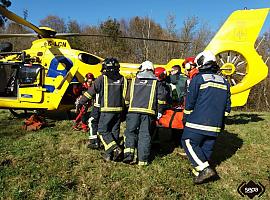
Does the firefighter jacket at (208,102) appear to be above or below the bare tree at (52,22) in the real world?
below

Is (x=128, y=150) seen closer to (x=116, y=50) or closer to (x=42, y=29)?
(x=42, y=29)

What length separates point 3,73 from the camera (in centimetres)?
999

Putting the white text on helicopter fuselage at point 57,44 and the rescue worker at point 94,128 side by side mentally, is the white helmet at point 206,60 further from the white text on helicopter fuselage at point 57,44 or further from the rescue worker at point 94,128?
the white text on helicopter fuselage at point 57,44

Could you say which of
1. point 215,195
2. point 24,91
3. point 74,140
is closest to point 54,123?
point 24,91

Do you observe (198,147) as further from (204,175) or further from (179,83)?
(179,83)

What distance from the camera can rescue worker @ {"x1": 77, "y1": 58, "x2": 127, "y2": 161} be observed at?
5535 millimetres

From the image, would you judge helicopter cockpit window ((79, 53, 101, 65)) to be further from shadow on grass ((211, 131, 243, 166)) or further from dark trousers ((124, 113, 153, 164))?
shadow on grass ((211, 131, 243, 166))

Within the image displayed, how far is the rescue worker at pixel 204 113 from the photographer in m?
4.62

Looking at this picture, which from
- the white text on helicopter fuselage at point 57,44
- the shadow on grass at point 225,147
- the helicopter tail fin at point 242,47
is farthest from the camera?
the white text on helicopter fuselage at point 57,44

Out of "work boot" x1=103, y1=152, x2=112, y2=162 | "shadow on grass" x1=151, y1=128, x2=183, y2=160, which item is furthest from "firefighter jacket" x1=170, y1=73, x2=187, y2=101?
"work boot" x1=103, y1=152, x2=112, y2=162

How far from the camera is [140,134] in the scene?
5414 millimetres

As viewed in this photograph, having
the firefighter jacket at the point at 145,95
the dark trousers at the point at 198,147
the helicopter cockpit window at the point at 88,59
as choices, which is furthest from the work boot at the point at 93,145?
the helicopter cockpit window at the point at 88,59

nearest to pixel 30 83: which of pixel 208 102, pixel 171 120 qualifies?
pixel 171 120
